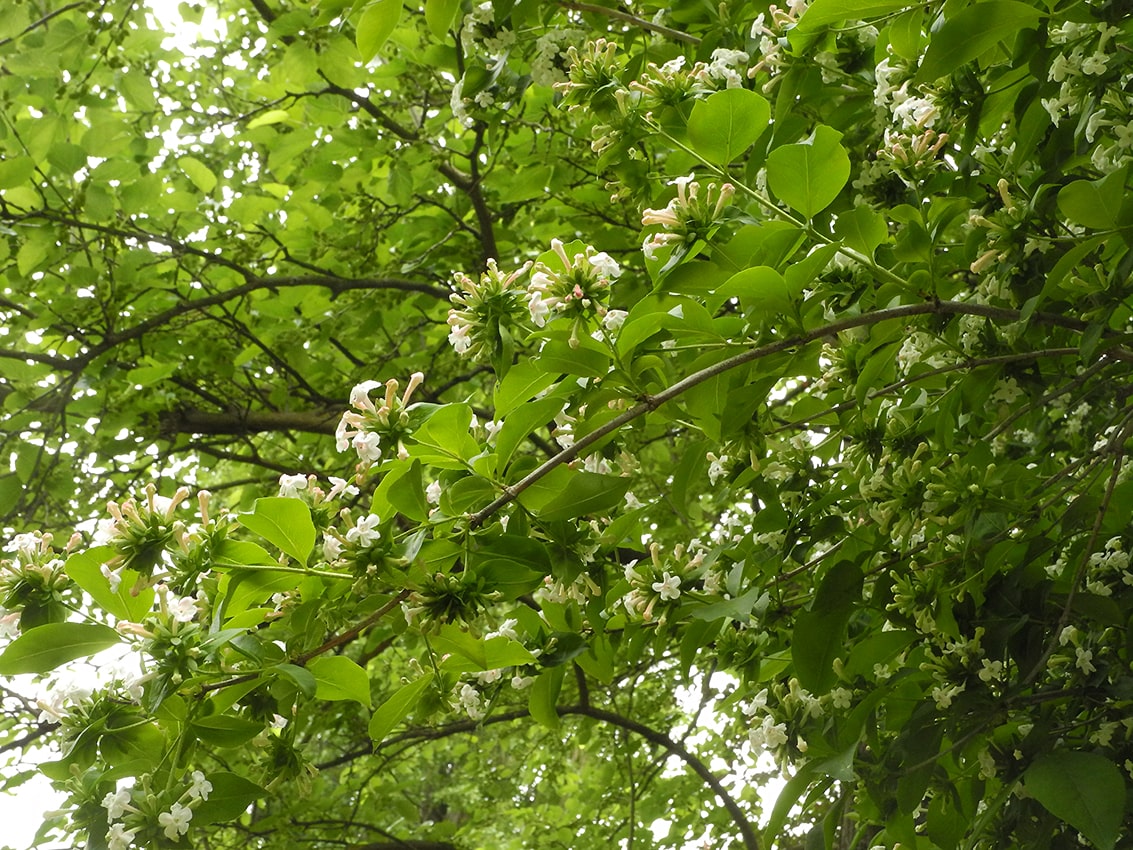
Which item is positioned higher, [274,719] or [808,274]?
[808,274]

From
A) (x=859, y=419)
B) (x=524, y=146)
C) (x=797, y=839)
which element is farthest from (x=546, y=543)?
(x=797, y=839)

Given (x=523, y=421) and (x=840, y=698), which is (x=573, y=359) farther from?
(x=840, y=698)

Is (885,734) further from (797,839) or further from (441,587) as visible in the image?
(797,839)

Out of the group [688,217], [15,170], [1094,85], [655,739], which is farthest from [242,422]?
[1094,85]

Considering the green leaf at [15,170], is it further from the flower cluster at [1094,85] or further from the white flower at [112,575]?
the flower cluster at [1094,85]

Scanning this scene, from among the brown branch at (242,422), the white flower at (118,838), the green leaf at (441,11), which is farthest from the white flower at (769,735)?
the brown branch at (242,422)

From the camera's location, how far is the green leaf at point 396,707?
1.43 metres

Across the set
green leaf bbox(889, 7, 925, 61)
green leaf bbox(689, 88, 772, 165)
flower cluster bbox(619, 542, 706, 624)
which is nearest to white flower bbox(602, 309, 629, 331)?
green leaf bbox(689, 88, 772, 165)

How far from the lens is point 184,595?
1.25 meters

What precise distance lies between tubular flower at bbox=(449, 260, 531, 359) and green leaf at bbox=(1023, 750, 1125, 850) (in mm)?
972

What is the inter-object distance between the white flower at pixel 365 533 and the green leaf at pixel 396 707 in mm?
301

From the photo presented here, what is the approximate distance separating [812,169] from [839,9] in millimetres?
258

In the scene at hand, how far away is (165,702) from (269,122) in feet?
9.47

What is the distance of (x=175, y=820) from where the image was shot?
3.84ft
